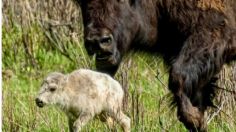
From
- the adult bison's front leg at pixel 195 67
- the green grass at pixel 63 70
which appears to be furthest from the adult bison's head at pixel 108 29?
the adult bison's front leg at pixel 195 67

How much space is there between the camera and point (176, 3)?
8125 millimetres

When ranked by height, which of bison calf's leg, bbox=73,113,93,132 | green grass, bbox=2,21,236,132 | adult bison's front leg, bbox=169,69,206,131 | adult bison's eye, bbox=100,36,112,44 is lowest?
green grass, bbox=2,21,236,132

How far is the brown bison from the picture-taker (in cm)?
775

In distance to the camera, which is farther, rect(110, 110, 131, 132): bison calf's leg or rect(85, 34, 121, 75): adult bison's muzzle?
rect(85, 34, 121, 75): adult bison's muzzle

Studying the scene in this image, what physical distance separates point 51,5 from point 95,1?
211 inches

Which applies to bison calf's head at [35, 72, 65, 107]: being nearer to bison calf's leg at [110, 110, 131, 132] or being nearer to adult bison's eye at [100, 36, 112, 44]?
bison calf's leg at [110, 110, 131, 132]

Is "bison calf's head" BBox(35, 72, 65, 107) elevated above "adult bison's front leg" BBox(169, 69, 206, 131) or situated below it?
above

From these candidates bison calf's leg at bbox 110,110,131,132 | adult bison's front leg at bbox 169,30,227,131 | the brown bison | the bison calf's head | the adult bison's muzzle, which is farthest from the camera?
adult bison's front leg at bbox 169,30,227,131

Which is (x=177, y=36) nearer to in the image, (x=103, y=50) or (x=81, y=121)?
(x=103, y=50)

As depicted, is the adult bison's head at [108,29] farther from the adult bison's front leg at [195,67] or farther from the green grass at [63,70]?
the adult bison's front leg at [195,67]

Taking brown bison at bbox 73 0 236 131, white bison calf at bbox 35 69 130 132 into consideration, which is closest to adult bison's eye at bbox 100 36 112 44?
brown bison at bbox 73 0 236 131

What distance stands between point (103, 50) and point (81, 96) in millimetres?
917

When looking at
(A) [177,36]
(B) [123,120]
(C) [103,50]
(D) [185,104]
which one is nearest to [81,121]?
(B) [123,120]

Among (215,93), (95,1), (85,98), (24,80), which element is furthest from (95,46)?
(24,80)
